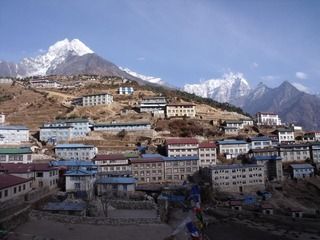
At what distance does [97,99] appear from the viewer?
8200 cm

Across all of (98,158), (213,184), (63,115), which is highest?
(63,115)

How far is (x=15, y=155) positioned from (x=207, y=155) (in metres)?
28.8

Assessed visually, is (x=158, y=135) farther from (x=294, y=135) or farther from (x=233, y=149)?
(x=294, y=135)

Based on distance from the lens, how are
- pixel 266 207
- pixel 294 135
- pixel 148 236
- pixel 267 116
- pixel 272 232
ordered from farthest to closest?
pixel 267 116, pixel 294 135, pixel 266 207, pixel 272 232, pixel 148 236

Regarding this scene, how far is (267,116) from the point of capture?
9888cm

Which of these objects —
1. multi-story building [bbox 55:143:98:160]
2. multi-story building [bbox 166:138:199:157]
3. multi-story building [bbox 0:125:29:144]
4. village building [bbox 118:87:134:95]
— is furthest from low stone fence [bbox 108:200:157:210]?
village building [bbox 118:87:134:95]

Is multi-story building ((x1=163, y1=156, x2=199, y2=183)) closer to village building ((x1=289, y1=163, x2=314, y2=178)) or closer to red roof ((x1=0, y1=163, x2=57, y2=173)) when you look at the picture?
village building ((x1=289, y1=163, x2=314, y2=178))

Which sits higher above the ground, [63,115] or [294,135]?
[63,115]

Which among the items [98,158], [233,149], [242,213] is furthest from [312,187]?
[98,158]

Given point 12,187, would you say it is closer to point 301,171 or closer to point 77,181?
point 77,181

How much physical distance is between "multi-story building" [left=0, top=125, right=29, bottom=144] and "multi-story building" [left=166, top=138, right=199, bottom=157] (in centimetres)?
2569

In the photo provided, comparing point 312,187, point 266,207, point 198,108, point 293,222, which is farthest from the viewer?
point 198,108

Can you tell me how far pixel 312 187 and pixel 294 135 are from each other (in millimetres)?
Answer: 20911

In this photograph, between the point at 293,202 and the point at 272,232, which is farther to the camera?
the point at 293,202
